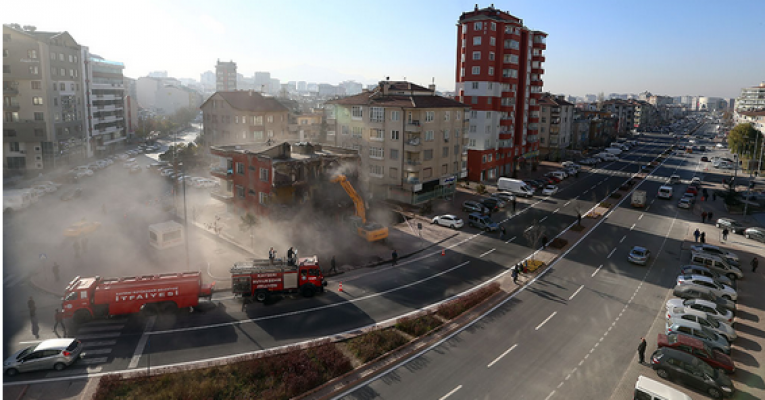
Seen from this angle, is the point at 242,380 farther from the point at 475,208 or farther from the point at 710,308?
the point at 475,208

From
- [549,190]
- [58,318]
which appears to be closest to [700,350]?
[58,318]

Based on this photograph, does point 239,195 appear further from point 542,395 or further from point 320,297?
point 542,395

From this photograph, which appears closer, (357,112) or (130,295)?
(130,295)

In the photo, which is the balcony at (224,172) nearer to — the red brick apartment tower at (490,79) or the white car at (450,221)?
the white car at (450,221)

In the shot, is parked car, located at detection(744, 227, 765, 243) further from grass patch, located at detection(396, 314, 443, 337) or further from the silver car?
the silver car

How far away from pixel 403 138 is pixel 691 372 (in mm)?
37307

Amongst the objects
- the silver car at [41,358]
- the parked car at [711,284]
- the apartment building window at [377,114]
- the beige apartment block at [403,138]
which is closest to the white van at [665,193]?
the beige apartment block at [403,138]

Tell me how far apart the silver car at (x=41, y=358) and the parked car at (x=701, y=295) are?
34.8 meters

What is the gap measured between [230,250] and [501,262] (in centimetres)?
2163

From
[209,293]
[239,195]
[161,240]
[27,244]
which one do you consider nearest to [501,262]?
[209,293]

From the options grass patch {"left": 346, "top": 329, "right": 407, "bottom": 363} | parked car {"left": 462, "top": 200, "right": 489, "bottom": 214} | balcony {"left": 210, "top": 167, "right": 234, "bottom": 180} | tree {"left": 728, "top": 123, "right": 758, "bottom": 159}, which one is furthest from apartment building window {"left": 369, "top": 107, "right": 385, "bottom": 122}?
tree {"left": 728, "top": 123, "right": 758, "bottom": 159}

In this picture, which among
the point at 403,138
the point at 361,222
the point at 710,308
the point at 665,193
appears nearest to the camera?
the point at 710,308

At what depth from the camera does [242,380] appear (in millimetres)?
20859

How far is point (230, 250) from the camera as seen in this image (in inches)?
1497
